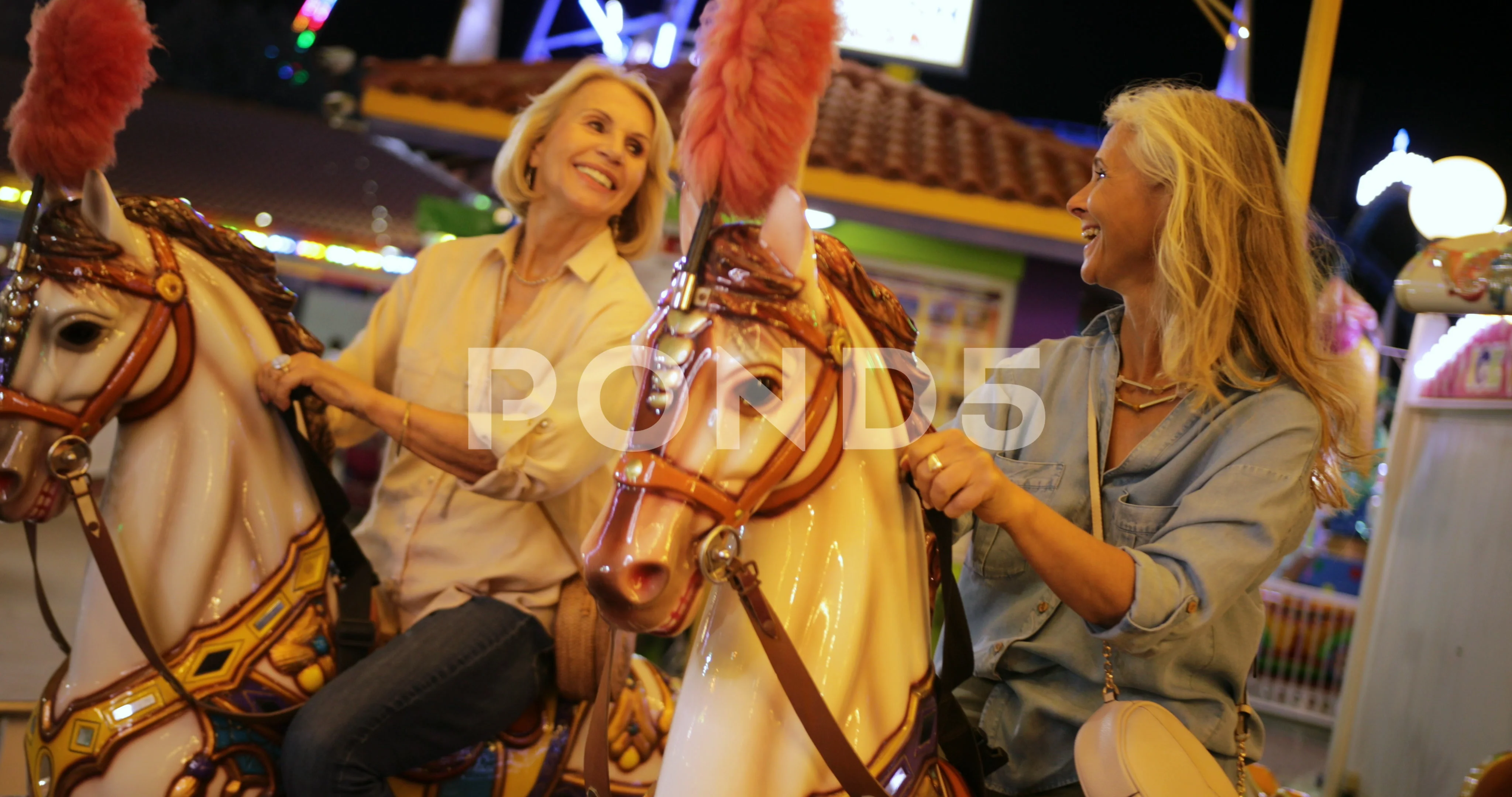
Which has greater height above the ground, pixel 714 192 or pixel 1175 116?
pixel 1175 116

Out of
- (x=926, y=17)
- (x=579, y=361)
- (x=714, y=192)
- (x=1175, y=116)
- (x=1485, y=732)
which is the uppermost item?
(x=926, y=17)

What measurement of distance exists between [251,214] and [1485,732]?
17545 millimetres

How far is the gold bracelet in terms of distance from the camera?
1861mm

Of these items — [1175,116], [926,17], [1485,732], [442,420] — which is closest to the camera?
[1175,116]

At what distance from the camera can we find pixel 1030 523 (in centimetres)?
127

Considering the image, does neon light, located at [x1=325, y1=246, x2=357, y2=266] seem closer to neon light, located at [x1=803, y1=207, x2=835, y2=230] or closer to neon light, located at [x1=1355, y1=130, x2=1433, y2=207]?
neon light, located at [x1=803, y1=207, x2=835, y2=230]

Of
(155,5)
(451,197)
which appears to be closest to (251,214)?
(451,197)

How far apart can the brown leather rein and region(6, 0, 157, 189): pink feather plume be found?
1.18 metres

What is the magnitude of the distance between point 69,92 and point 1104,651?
190 cm

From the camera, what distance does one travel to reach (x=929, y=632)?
1328mm

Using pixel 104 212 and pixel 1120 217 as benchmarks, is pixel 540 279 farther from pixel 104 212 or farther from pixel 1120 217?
pixel 1120 217

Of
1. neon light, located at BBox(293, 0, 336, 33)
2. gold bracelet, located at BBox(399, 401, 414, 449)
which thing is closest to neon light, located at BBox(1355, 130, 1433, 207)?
gold bracelet, located at BBox(399, 401, 414, 449)

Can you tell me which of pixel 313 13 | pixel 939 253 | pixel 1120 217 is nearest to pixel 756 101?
pixel 1120 217

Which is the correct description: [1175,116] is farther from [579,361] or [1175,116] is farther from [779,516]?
[579,361]
